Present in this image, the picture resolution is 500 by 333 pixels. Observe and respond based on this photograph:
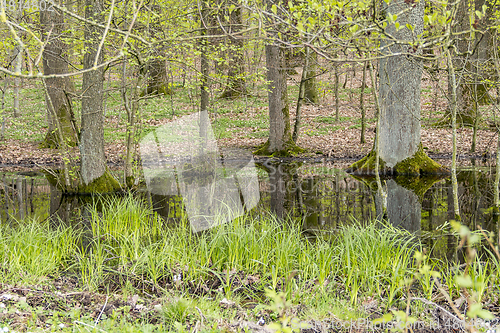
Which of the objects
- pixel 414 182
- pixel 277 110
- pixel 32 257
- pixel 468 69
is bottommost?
pixel 414 182

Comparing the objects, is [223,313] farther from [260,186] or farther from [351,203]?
[260,186]

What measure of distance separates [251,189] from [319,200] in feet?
6.93

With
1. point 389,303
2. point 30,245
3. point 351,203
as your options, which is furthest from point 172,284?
point 351,203

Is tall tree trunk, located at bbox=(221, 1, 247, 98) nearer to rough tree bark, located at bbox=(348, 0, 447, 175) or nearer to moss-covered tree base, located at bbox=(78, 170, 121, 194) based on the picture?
moss-covered tree base, located at bbox=(78, 170, 121, 194)

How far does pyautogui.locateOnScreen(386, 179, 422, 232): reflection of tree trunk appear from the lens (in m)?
5.95

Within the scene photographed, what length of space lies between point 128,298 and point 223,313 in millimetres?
983

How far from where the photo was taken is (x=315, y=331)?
2.97 metres

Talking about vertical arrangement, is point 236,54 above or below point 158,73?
above

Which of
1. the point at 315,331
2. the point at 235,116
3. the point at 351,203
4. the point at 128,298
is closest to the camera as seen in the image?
the point at 315,331

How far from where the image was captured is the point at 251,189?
30.9 feet

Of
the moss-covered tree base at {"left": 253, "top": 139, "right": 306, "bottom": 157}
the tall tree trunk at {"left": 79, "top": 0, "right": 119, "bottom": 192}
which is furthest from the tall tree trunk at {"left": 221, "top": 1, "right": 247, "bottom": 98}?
the tall tree trunk at {"left": 79, "top": 0, "right": 119, "bottom": 192}

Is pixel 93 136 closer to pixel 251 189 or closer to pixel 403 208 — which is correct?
pixel 251 189

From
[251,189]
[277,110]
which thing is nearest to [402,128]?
[251,189]

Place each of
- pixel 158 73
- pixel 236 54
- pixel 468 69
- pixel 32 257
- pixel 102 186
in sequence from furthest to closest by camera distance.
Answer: pixel 236 54 → pixel 468 69 → pixel 102 186 → pixel 158 73 → pixel 32 257
